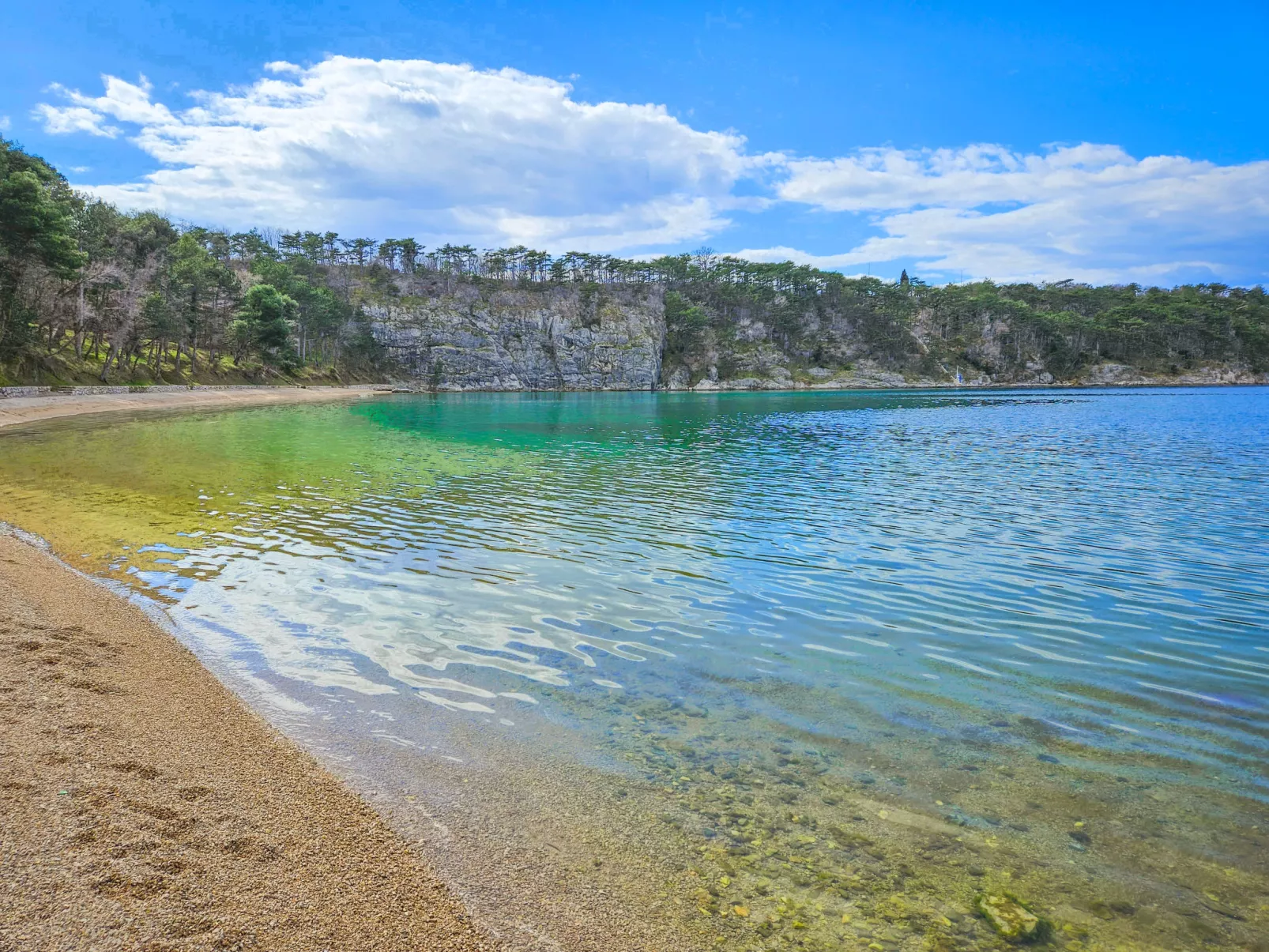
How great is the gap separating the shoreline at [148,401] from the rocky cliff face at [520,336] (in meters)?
45.4

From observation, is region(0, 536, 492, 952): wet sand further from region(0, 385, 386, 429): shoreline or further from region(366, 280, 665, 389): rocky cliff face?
region(366, 280, 665, 389): rocky cliff face

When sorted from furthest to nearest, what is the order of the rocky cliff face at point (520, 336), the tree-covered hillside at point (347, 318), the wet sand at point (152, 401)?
the rocky cliff face at point (520, 336)
the tree-covered hillside at point (347, 318)
the wet sand at point (152, 401)

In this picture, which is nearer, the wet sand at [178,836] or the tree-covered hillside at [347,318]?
the wet sand at [178,836]

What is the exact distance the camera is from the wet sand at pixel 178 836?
422 centimetres

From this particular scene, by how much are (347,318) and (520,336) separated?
38.8 m

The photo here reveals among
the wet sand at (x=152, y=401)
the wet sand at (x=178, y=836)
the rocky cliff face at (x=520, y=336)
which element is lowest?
the wet sand at (x=178, y=836)

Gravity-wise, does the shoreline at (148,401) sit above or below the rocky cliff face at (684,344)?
below

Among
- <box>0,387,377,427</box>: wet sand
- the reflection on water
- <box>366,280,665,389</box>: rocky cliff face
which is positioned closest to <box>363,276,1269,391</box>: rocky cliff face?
<box>366,280,665,389</box>: rocky cliff face

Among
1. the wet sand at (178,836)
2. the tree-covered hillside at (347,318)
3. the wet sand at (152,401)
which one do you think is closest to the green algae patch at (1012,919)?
the wet sand at (178,836)

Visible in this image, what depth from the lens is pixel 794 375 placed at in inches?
7126

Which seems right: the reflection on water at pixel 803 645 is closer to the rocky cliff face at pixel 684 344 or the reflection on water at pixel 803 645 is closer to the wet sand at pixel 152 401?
the wet sand at pixel 152 401

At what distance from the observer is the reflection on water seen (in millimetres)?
5812

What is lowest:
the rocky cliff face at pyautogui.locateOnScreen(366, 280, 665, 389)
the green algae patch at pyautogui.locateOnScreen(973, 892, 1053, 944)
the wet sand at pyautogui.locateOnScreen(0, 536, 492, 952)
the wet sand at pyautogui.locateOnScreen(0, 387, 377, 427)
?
the green algae patch at pyautogui.locateOnScreen(973, 892, 1053, 944)

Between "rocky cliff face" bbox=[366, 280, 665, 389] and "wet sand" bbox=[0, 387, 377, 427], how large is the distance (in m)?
45.0
